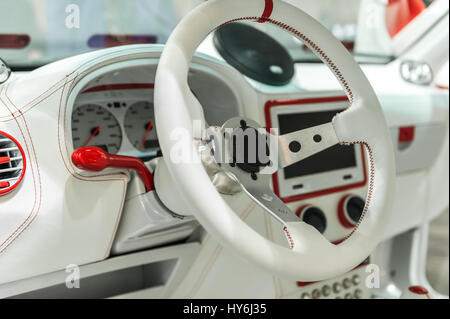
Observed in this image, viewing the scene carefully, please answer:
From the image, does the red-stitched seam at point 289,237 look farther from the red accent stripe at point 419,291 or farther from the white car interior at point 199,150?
the red accent stripe at point 419,291

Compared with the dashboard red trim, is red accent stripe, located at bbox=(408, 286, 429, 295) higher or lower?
lower

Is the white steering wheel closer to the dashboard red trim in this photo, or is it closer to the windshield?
the windshield

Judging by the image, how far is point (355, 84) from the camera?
106 centimetres

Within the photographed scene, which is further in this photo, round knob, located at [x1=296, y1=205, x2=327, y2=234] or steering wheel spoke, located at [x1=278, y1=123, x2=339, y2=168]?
round knob, located at [x1=296, y1=205, x2=327, y2=234]

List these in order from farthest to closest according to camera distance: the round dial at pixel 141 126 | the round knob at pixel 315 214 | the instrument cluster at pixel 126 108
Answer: the round knob at pixel 315 214, the round dial at pixel 141 126, the instrument cluster at pixel 126 108

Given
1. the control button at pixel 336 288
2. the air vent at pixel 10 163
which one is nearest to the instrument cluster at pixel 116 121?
the air vent at pixel 10 163

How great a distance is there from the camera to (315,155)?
60.9 inches


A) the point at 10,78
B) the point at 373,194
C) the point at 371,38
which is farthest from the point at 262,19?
the point at 371,38

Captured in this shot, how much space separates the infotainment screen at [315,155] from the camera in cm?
146

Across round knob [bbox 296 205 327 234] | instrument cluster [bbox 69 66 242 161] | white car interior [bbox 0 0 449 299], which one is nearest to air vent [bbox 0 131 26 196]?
white car interior [bbox 0 0 449 299]

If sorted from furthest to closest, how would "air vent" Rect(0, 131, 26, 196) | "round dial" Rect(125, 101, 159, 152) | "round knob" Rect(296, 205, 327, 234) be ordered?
1. "round knob" Rect(296, 205, 327, 234)
2. "round dial" Rect(125, 101, 159, 152)
3. "air vent" Rect(0, 131, 26, 196)

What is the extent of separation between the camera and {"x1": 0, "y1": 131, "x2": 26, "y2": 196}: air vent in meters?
0.95
